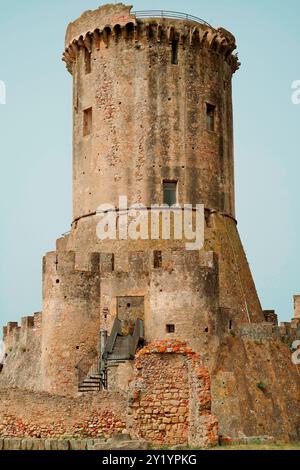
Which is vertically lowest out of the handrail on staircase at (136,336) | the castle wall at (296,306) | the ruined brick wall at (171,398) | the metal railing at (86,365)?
the ruined brick wall at (171,398)

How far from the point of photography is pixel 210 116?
146ft

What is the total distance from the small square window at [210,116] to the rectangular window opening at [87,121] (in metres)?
4.42

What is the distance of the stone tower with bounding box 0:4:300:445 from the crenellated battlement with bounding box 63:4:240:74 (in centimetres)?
5

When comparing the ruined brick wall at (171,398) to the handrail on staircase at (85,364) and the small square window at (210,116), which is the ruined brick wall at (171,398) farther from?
the small square window at (210,116)

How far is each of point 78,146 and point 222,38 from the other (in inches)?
274

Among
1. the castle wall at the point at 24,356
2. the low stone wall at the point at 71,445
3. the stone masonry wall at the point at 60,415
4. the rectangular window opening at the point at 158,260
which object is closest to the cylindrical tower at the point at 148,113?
the rectangular window opening at the point at 158,260

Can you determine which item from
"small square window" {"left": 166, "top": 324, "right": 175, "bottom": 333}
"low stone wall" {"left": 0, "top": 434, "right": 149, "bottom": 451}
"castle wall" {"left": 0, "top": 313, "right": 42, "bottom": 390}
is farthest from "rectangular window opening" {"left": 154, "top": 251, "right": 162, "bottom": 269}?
"low stone wall" {"left": 0, "top": 434, "right": 149, "bottom": 451}

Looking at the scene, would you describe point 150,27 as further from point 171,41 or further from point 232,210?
point 232,210

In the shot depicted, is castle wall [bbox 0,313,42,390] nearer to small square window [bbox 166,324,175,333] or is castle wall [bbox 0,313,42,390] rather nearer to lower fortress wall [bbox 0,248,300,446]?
lower fortress wall [bbox 0,248,300,446]

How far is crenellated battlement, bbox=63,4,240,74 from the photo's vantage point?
43.4 metres

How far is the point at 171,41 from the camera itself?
4356cm

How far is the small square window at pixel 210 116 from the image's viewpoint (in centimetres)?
4406

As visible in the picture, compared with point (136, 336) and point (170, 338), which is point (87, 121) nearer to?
point (136, 336)

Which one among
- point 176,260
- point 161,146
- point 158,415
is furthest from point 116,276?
point 158,415
